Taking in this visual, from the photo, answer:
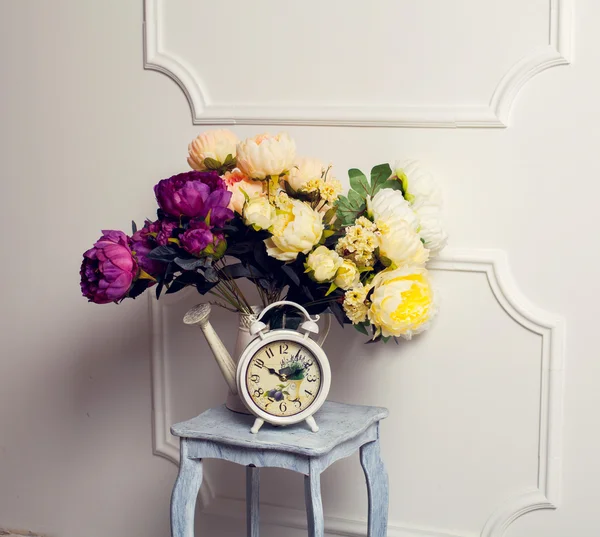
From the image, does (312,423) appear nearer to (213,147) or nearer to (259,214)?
(259,214)

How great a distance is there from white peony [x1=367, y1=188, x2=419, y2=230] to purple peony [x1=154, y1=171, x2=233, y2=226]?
0.30m

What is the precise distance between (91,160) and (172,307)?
1.58ft

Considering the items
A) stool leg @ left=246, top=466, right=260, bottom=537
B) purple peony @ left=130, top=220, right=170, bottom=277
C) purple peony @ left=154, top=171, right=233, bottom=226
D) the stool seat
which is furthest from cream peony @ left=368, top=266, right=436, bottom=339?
stool leg @ left=246, top=466, right=260, bottom=537

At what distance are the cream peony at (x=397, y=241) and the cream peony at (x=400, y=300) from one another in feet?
0.09

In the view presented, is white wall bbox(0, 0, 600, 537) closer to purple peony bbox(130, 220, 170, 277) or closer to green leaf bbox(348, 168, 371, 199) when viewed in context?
green leaf bbox(348, 168, 371, 199)

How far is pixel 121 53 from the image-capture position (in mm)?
2166

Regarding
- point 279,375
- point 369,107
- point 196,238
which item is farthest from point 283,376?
point 369,107

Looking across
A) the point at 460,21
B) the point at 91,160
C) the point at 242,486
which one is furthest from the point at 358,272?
the point at 91,160

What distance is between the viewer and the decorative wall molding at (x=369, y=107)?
174 cm

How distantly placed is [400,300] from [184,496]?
0.60m

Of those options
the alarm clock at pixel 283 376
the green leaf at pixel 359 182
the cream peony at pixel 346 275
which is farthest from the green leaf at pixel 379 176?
the alarm clock at pixel 283 376

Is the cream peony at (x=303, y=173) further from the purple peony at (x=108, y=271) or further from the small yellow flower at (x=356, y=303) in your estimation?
the purple peony at (x=108, y=271)

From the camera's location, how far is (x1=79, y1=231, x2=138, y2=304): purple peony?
4.96 feet

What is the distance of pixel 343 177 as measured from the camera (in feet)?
6.42
